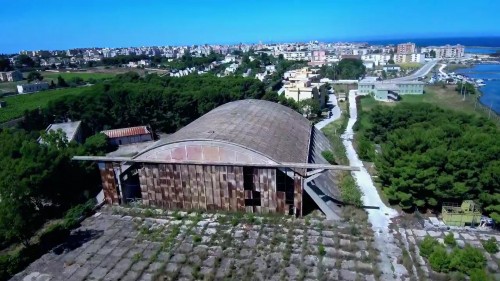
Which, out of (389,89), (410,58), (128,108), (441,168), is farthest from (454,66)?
(441,168)

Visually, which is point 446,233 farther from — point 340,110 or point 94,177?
point 340,110

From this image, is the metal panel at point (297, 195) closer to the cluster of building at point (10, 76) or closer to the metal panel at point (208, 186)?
the metal panel at point (208, 186)

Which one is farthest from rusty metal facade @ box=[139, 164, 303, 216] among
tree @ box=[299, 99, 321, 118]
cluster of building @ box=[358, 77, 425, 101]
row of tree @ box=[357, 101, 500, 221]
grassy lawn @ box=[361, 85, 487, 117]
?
cluster of building @ box=[358, 77, 425, 101]

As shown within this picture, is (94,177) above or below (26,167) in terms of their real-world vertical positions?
below

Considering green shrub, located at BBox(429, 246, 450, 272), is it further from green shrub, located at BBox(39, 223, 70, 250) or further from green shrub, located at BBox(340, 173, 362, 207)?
green shrub, located at BBox(39, 223, 70, 250)

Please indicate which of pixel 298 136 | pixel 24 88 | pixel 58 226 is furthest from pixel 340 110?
pixel 24 88

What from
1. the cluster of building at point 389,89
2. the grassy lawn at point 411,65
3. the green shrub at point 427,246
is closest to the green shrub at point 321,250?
the green shrub at point 427,246

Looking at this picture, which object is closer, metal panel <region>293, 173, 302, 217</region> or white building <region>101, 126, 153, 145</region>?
metal panel <region>293, 173, 302, 217</region>
